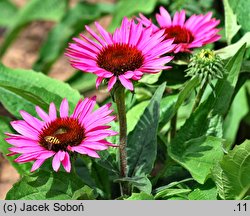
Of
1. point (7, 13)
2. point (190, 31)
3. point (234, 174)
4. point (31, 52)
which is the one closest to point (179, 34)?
point (190, 31)

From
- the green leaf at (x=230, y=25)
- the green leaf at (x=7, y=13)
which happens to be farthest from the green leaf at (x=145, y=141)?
the green leaf at (x=7, y=13)

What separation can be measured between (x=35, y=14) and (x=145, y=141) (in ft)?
4.29

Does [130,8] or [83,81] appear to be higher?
[130,8]

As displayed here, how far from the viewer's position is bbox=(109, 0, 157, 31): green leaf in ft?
6.48

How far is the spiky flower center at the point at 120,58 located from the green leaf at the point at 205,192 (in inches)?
12.2

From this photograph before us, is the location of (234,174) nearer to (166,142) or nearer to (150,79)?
(166,142)

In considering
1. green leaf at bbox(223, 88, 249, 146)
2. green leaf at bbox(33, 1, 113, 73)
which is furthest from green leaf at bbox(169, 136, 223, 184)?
green leaf at bbox(33, 1, 113, 73)

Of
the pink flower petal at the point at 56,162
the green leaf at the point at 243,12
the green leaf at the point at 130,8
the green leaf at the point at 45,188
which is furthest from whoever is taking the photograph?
the green leaf at the point at 130,8

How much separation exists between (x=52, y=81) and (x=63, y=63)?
129 centimetres

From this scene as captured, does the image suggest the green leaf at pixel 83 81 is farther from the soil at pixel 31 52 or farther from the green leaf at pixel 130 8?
the soil at pixel 31 52

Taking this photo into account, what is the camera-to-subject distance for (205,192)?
1337 millimetres

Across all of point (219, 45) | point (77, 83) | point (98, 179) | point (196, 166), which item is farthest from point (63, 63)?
point (196, 166)

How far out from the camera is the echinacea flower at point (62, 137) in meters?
1.14
